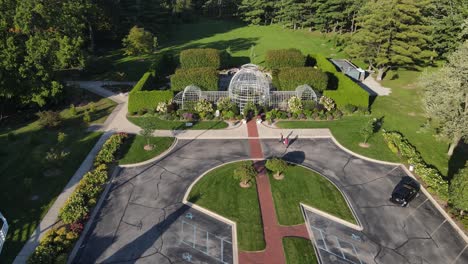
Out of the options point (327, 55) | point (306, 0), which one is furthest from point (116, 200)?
point (306, 0)

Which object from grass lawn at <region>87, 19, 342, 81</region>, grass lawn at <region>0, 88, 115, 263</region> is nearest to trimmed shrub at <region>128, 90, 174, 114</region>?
grass lawn at <region>0, 88, 115, 263</region>

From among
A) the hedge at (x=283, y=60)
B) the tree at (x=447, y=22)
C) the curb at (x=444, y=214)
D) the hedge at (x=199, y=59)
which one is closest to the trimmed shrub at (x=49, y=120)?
the hedge at (x=199, y=59)

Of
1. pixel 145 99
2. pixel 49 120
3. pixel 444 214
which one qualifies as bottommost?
pixel 444 214

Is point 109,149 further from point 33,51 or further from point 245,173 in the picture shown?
A: point 33,51

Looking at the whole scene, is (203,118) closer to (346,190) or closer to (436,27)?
(346,190)

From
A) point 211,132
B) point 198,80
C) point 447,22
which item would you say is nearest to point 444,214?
point 211,132

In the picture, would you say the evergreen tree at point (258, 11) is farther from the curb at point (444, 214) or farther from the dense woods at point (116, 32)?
the curb at point (444, 214)
